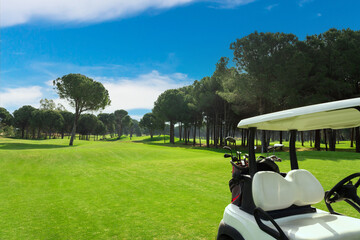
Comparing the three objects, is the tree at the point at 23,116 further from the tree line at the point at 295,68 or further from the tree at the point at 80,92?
the tree line at the point at 295,68

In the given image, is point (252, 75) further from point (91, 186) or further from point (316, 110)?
point (316, 110)

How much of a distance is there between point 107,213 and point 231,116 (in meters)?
38.5

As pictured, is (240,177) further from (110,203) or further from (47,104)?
(47,104)

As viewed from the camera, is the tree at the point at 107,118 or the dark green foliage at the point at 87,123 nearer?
the dark green foliage at the point at 87,123

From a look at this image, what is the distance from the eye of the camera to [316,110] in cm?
250

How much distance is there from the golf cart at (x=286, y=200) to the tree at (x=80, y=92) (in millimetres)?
39625

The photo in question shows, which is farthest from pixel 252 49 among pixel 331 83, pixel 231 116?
pixel 231 116

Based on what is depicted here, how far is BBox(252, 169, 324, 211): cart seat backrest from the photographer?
122 inches

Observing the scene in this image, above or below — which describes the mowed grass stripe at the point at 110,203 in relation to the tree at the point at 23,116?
below

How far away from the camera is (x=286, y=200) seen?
3301 millimetres

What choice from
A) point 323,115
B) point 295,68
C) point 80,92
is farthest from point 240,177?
point 80,92

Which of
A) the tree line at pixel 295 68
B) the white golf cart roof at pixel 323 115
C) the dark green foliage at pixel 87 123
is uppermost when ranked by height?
the tree line at pixel 295 68

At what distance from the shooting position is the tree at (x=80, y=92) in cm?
3947

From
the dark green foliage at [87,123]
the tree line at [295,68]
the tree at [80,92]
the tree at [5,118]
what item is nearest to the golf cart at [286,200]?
the tree line at [295,68]
